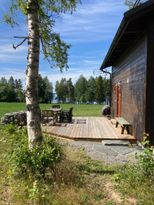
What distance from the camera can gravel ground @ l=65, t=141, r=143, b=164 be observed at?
29.2ft

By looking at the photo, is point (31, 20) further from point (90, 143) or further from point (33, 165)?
point (90, 143)

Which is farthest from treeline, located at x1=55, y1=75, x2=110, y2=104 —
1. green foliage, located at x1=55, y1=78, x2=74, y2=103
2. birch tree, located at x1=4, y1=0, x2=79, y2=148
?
birch tree, located at x1=4, y1=0, x2=79, y2=148

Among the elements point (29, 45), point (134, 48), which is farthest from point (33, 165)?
point (134, 48)

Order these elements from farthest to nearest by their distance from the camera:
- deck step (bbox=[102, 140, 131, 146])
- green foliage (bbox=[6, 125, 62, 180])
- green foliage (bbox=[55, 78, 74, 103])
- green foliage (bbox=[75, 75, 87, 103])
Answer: green foliage (bbox=[75, 75, 87, 103]), green foliage (bbox=[55, 78, 74, 103]), deck step (bbox=[102, 140, 131, 146]), green foliage (bbox=[6, 125, 62, 180])

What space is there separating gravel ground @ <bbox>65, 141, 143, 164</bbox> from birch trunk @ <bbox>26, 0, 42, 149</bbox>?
7.84 ft

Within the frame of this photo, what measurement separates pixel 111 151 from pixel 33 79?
4091 millimetres

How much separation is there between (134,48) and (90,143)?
3577 millimetres

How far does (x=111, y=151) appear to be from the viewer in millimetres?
10164

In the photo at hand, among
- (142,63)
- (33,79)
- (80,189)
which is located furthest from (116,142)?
(80,189)

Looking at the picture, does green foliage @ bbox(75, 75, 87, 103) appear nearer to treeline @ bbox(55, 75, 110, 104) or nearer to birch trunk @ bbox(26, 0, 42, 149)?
treeline @ bbox(55, 75, 110, 104)

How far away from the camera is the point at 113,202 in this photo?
18.3 ft

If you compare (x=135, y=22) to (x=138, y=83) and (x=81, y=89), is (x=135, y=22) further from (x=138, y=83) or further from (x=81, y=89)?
(x=81, y=89)

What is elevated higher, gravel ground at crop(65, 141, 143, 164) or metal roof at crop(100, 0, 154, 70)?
metal roof at crop(100, 0, 154, 70)

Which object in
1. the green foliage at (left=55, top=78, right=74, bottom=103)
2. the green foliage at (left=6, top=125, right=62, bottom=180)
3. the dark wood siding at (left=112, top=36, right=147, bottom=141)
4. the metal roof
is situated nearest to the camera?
the green foliage at (left=6, top=125, right=62, bottom=180)
